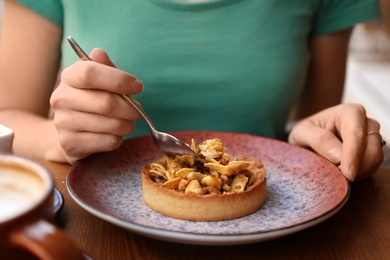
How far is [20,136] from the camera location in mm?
1031

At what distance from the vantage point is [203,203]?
0.69 m

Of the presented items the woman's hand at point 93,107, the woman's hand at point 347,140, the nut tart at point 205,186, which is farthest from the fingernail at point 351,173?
the woman's hand at point 93,107

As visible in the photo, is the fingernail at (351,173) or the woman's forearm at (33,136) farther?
the woman's forearm at (33,136)

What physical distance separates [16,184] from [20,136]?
0.53m

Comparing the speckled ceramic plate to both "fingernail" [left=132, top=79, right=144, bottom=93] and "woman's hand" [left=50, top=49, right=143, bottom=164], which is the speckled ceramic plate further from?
"fingernail" [left=132, top=79, right=144, bottom=93]

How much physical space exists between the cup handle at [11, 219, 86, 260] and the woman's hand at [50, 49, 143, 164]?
0.38 m

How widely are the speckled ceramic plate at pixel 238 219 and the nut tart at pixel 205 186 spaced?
1 cm

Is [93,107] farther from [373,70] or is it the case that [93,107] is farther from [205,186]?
[373,70]

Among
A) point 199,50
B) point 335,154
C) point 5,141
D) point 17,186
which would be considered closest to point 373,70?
point 199,50

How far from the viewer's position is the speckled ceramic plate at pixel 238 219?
0.60 metres

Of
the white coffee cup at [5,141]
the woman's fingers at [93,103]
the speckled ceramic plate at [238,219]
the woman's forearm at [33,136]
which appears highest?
the woman's fingers at [93,103]

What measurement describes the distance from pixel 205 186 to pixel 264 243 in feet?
0.40

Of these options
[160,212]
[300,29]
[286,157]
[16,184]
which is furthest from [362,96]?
[16,184]

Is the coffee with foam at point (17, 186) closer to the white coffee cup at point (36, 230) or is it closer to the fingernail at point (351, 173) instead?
the white coffee cup at point (36, 230)
